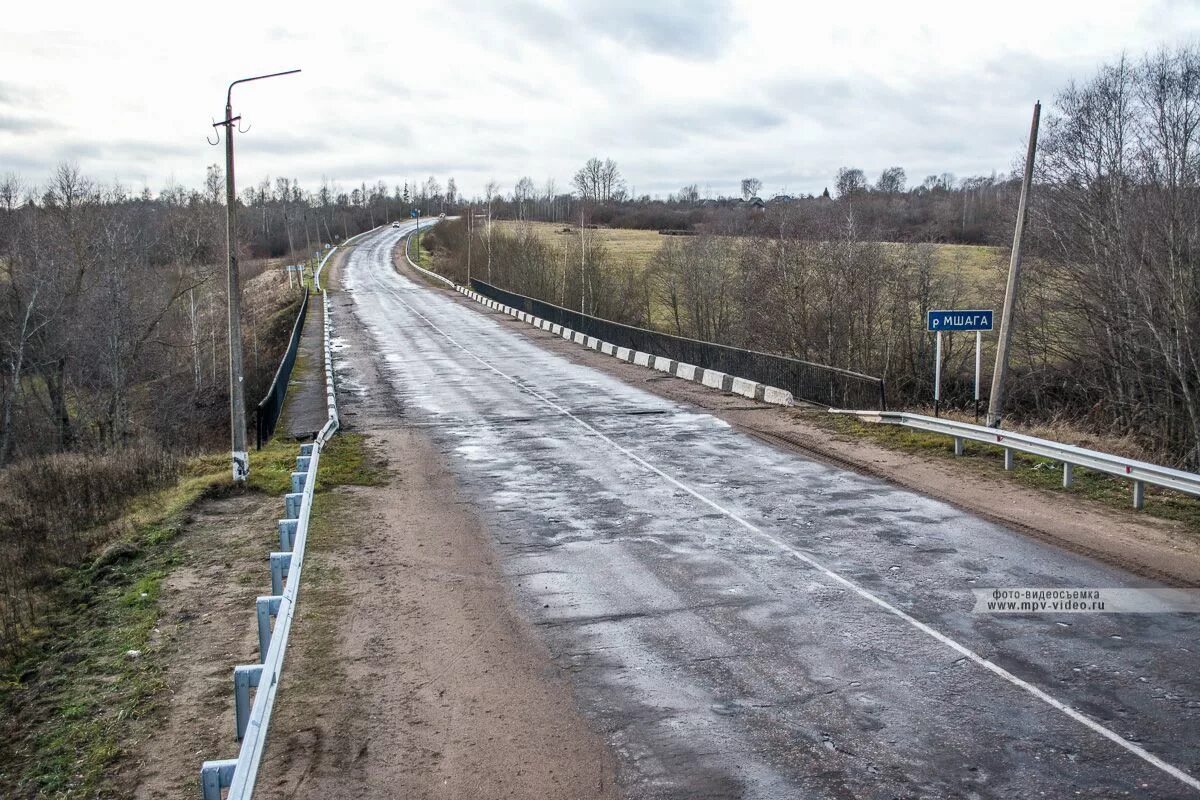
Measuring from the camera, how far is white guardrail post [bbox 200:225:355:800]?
5348 millimetres

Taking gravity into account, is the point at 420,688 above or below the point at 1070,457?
below

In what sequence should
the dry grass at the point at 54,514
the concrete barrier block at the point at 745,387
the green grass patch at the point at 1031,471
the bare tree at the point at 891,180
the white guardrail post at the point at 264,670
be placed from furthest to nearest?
the bare tree at the point at 891,180 → the concrete barrier block at the point at 745,387 → the dry grass at the point at 54,514 → the green grass patch at the point at 1031,471 → the white guardrail post at the point at 264,670

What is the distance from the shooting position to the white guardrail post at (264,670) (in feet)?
17.5

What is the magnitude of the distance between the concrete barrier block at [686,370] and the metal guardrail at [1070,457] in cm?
1004

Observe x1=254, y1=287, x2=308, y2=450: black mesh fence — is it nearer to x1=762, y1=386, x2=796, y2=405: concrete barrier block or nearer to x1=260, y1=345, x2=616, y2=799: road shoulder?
x1=260, y1=345, x2=616, y2=799: road shoulder

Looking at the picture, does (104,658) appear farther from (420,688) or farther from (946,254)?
(946,254)

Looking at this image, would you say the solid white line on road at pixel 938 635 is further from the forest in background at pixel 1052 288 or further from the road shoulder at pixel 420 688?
the forest in background at pixel 1052 288

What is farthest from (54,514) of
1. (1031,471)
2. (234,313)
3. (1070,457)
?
(1070,457)

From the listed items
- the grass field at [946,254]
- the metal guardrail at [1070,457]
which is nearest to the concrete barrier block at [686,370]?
the metal guardrail at [1070,457]

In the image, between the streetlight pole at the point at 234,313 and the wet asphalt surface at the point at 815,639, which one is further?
the streetlight pole at the point at 234,313

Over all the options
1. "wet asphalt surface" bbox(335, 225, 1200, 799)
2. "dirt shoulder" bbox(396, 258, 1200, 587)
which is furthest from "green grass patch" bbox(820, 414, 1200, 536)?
"wet asphalt surface" bbox(335, 225, 1200, 799)

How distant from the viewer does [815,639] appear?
29.0 feet

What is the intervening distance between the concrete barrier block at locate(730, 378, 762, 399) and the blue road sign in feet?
21.5

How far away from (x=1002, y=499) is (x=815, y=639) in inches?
251
